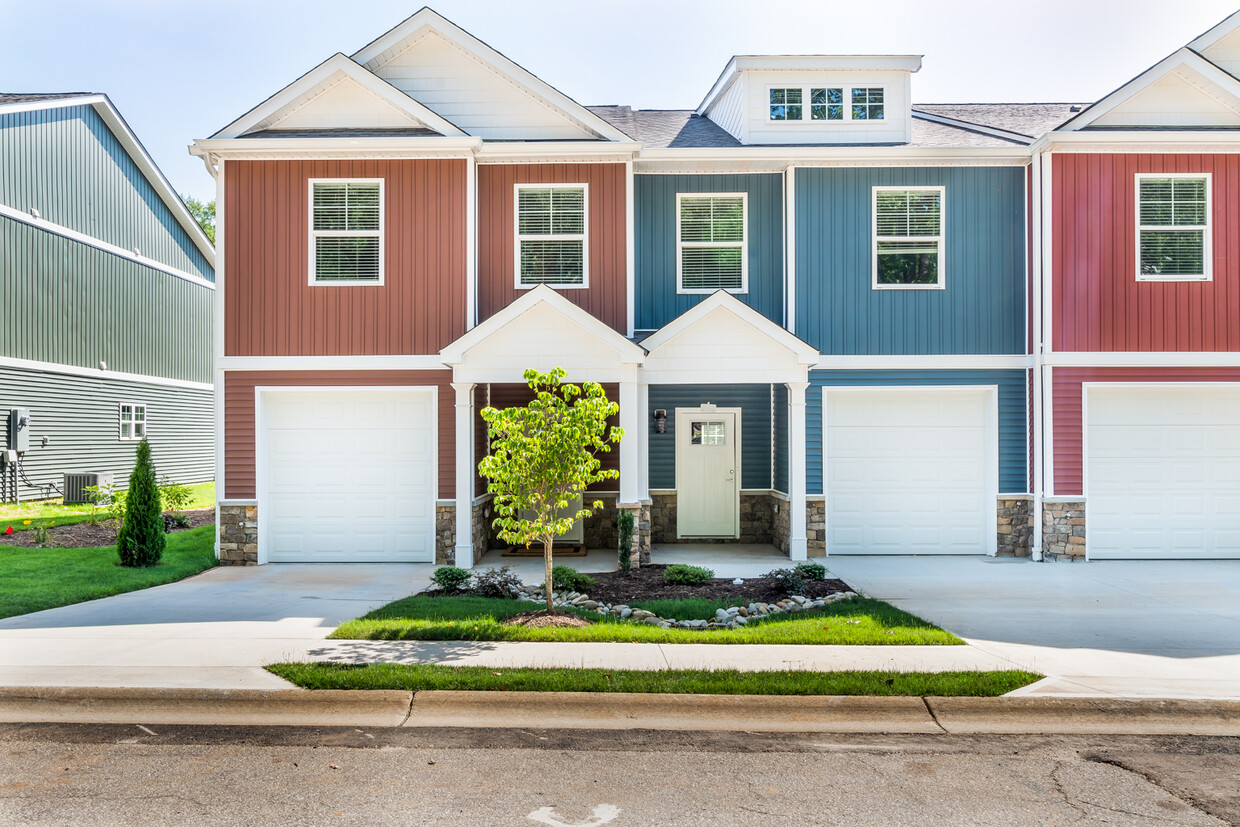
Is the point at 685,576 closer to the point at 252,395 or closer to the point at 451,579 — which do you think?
the point at 451,579

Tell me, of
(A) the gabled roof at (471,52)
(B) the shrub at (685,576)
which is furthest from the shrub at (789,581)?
(A) the gabled roof at (471,52)

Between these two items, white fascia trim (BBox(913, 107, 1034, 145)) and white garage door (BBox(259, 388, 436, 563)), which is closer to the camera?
white garage door (BBox(259, 388, 436, 563))

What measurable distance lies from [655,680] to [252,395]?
863 cm

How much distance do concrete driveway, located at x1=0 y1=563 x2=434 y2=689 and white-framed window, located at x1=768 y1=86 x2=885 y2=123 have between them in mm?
9404

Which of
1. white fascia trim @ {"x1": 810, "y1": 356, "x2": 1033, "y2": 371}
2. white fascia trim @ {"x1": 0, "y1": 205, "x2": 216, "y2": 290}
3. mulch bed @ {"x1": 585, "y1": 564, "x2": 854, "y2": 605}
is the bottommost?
mulch bed @ {"x1": 585, "y1": 564, "x2": 854, "y2": 605}

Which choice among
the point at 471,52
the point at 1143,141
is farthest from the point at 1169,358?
the point at 471,52

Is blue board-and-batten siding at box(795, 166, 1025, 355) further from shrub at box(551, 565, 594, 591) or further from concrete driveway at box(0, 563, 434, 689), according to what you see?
concrete driveway at box(0, 563, 434, 689)

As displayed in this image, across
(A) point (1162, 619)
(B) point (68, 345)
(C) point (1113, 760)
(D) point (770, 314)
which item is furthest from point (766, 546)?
(B) point (68, 345)

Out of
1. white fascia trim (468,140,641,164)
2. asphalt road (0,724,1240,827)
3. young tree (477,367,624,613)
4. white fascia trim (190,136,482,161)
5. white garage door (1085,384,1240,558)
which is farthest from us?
white garage door (1085,384,1240,558)

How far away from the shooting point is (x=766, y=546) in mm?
13508

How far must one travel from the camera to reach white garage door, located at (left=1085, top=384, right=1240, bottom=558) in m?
12.4

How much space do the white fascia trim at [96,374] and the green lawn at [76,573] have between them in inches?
284

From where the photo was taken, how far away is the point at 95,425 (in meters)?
20.0

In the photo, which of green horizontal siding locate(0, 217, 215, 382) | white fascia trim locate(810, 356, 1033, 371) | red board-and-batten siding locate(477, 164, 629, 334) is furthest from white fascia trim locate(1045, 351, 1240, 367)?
green horizontal siding locate(0, 217, 215, 382)
